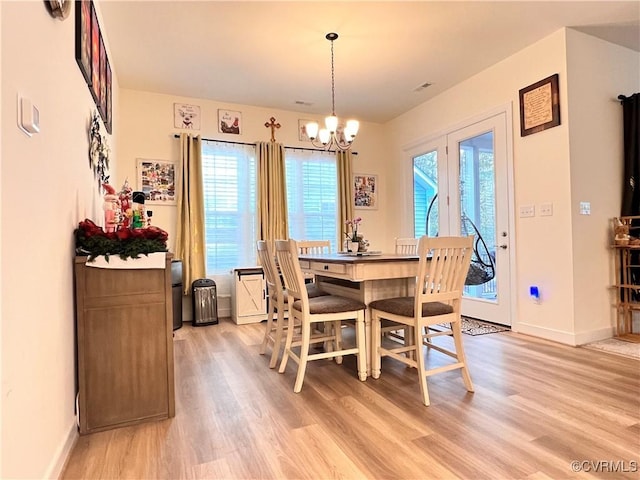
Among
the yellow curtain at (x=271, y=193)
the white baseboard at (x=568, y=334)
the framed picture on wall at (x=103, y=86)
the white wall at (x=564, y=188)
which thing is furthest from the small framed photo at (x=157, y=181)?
the white baseboard at (x=568, y=334)

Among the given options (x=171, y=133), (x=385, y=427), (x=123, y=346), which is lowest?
(x=385, y=427)

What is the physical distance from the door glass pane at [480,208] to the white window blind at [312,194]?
1.80 meters

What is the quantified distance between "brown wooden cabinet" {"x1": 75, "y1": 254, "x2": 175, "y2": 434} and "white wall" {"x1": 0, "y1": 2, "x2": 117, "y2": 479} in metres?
0.07

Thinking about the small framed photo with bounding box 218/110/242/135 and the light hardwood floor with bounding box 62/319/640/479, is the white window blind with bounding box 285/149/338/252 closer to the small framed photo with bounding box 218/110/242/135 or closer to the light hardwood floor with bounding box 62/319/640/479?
the small framed photo with bounding box 218/110/242/135

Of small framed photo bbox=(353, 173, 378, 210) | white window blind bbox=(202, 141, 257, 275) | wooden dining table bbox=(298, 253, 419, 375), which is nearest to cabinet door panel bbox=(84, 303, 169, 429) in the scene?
wooden dining table bbox=(298, 253, 419, 375)

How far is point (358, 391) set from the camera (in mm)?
2264

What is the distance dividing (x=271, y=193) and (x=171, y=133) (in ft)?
4.65

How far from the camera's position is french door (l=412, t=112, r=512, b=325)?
12.6 feet

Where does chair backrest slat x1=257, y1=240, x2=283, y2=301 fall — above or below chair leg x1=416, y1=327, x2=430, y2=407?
above

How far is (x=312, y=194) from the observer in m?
5.23

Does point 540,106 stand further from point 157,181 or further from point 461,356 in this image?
point 157,181

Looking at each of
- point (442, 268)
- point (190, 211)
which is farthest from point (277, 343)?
point (190, 211)

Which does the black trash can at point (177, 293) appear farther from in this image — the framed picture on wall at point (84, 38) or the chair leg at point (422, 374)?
the chair leg at point (422, 374)

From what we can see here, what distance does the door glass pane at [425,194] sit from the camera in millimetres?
4891
